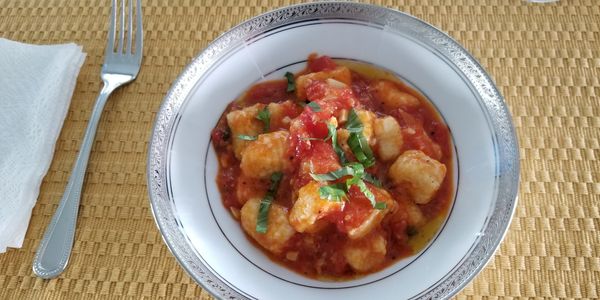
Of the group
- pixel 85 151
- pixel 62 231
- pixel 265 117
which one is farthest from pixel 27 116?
pixel 265 117

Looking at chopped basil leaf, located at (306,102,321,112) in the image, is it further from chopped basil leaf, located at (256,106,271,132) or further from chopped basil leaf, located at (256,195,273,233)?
chopped basil leaf, located at (256,195,273,233)

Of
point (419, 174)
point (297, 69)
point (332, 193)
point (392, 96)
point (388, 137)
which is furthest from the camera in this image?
point (297, 69)

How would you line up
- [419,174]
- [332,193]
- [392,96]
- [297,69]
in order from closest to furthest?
1. [332,193]
2. [419,174]
3. [392,96]
4. [297,69]

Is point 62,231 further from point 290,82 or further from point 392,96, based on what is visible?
point 392,96

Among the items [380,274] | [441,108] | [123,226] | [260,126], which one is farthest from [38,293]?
[441,108]

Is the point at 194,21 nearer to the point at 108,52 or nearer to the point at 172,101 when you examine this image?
the point at 108,52

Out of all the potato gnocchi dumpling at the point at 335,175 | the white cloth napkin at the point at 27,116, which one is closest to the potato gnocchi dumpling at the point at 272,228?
the potato gnocchi dumpling at the point at 335,175

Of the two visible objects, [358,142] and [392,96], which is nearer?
[358,142]
